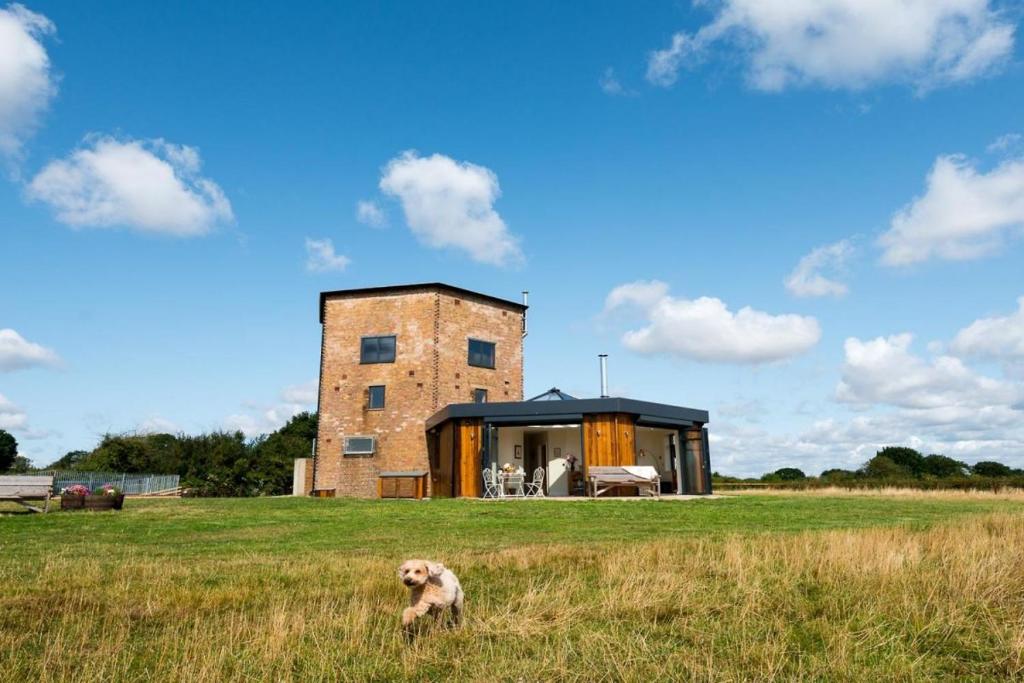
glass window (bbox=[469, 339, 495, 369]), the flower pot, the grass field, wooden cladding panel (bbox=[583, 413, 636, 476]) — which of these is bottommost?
the grass field

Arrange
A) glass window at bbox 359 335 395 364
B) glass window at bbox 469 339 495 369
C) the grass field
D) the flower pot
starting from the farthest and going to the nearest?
glass window at bbox 469 339 495 369, glass window at bbox 359 335 395 364, the flower pot, the grass field

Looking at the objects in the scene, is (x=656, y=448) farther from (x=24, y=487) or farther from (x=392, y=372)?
(x=24, y=487)

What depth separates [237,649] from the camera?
3906mm

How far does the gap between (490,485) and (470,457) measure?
1330 millimetres

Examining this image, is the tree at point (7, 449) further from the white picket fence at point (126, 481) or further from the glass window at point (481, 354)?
the glass window at point (481, 354)

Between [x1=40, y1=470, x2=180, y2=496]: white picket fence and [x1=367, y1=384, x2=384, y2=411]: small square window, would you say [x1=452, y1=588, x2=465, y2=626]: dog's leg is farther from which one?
[x1=40, y1=470, x2=180, y2=496]: white picket fence

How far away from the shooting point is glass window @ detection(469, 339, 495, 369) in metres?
29.4

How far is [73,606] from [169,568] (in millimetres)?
1680

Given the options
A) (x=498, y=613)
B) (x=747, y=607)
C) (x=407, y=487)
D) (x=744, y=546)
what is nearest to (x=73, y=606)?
(x=498, y=613)

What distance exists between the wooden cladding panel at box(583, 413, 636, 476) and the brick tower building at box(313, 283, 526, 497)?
7821mm

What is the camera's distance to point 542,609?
15.2 ft

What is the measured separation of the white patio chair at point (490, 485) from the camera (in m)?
22.6

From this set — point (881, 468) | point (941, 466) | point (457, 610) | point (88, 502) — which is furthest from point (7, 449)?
point (941, 466)

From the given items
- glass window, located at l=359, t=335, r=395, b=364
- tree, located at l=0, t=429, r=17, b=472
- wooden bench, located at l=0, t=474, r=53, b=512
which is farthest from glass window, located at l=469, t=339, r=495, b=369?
tree, located at l=0, t=429, r=17, b=472
